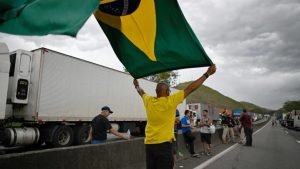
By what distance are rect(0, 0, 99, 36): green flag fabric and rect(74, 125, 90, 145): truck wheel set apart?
39.2 feet

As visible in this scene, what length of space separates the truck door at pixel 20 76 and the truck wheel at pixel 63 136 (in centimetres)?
190

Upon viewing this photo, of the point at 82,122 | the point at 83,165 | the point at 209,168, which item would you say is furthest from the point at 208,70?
the point at 82,122

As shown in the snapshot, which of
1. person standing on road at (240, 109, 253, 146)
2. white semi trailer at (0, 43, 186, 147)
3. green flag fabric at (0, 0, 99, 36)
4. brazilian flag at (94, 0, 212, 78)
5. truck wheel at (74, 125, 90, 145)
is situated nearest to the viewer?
green flag fabric at (0, 0, 99, 36)

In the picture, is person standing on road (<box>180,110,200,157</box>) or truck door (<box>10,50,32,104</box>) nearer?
person standing on road (<box>180,110,200,157</box>)

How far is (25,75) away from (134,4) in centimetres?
903

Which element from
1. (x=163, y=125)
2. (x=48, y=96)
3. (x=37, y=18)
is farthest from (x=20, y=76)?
(x=37, y=18)

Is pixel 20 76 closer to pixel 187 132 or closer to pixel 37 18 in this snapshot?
pixel 187 132

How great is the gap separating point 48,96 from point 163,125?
9.20 metres

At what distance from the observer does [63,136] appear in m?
12.9

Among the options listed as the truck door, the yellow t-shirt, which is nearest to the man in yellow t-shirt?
the yellow t-shirt

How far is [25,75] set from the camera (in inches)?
452

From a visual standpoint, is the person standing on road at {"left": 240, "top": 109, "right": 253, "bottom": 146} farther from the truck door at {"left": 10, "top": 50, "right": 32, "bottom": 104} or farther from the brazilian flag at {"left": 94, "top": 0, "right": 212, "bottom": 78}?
the brazilian flag at {"left": 94, "top": 0, "right": 212, "bottom": 78}

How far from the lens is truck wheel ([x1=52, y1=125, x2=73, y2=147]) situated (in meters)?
12.2

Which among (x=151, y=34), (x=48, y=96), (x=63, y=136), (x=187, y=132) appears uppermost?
(x=151, y=34)
